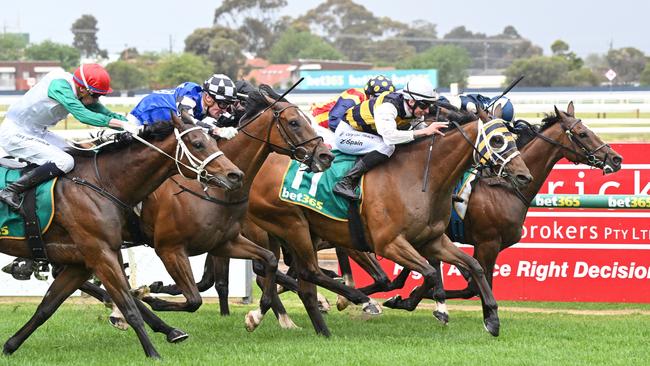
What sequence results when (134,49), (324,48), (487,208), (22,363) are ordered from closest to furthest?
(22,363), (487,208), (324,48), (134,49)

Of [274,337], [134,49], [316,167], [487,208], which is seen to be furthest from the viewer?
[134,49]

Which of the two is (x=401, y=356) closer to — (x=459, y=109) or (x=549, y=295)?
(x=459, y=109)

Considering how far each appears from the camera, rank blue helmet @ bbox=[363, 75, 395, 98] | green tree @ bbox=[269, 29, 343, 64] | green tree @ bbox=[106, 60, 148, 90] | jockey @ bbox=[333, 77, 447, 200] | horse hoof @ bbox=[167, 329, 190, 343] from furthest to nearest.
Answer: green tree @ bbox=[269, 29, 343, 64] → green tree @ bbox=[106, 60, 148, 90] → blue helmet @ bbox=[363, 75, 395, 98] → jockey @ bbox=[333, 77, 447, 200] → horse hoof @ bbox=[167, 329, 190, 343]

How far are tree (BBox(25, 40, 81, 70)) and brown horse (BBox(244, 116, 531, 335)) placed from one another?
86616 millimetres

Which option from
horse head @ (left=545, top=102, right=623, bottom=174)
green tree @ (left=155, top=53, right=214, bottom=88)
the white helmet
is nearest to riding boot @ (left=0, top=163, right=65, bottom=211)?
the white helmet

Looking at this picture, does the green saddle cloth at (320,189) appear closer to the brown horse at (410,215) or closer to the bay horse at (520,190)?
the brown horse at (410,215)

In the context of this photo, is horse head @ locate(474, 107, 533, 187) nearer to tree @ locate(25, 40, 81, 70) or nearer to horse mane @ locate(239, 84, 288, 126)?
horse mane @ locate(239, 84, 288, 126)

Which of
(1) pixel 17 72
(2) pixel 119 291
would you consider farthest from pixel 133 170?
(1) pixel 17 72

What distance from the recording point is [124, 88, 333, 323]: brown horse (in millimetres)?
8867

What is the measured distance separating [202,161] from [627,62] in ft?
355

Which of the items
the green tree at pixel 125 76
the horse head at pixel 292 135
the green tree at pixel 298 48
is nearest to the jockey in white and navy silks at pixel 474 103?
the horse head at pixel 292 135

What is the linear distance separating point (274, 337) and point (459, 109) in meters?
2.44

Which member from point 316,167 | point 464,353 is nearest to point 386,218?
point 316,167

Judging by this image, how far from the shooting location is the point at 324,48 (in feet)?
372
